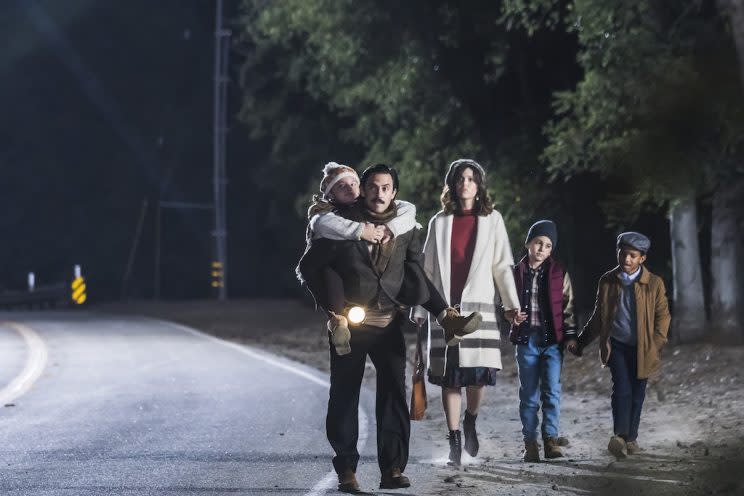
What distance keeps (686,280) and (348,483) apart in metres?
10.8

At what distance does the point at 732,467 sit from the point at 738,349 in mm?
7594

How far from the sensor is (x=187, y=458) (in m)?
10.1

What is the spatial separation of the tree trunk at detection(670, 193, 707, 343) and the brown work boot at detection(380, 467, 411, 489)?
33.5 ft

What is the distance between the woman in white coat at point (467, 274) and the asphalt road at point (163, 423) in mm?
884

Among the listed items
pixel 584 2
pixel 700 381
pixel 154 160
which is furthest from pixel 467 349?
pixel 154 160

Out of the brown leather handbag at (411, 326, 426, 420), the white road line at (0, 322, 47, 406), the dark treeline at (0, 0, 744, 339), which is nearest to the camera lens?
the brown leather handbag at (411, 326, 426, 420)

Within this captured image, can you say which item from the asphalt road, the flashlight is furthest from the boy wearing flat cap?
the flashlight

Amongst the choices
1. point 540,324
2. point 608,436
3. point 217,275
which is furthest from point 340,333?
point 217,275

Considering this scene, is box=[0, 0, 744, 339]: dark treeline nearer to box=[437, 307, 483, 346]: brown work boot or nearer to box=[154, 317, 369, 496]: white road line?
box=[437, 307, 483, 346]: brown work boot

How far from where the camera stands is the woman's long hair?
30.8 feet

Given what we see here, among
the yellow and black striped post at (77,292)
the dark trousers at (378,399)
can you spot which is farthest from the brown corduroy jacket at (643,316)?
the yellow and black striped post at (77,292)

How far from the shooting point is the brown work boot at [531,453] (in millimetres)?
9781

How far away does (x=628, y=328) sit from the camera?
9.73 meters

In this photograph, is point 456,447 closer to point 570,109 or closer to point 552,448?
point 552,448
